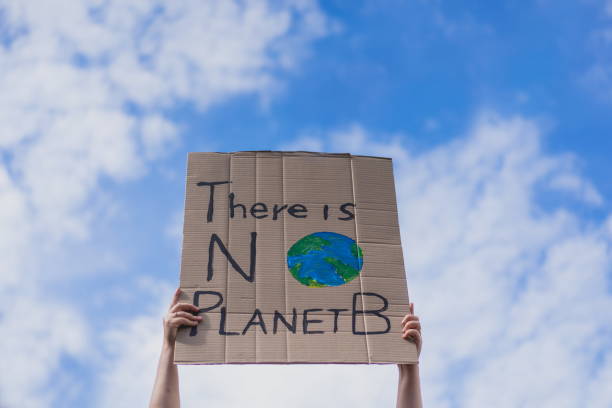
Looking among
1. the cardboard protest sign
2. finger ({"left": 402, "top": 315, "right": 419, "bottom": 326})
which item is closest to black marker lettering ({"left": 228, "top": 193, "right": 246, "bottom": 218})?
the cardboard protest sign

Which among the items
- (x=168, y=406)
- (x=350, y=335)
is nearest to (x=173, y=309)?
(x=168, y=406)

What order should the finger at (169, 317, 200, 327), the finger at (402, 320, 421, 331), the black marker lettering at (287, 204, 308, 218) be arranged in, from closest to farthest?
the finger at (169, 317, 200, 327) → the finger at (402, 320, 421, 331) → the black marker lettering at (287, 204, 308, 218)

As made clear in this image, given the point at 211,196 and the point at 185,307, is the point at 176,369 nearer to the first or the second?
the point at 185,307

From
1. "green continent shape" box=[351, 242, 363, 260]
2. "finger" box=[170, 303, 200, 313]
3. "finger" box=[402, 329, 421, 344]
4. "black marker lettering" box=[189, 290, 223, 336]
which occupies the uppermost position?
"green continent shape" box=[351, 242, 363, 260]

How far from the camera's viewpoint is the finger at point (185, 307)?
7.37 feet

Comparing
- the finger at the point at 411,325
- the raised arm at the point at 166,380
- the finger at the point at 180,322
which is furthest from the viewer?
the raised arm at the point at 166,380

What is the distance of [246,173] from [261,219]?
0.87 ft

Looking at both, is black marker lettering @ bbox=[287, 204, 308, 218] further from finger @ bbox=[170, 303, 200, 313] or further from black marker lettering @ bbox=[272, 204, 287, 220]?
finger @ bbox=[170, 303, 200, 313]

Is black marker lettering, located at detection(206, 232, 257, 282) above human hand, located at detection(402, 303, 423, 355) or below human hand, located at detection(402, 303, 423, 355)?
above

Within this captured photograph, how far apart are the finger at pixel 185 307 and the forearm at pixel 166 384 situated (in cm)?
27

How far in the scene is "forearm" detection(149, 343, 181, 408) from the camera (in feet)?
8.02

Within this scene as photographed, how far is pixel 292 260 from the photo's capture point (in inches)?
95.0

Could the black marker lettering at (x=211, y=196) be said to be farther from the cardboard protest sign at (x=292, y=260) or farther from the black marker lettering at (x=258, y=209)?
the black marker lettering at (x=258, y=209)

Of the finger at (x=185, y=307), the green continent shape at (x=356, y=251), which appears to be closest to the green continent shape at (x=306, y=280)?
the green continent shape at (x=356, y=251)
